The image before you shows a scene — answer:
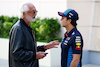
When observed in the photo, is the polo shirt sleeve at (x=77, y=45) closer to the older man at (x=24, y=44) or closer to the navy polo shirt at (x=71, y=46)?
the navy polo shirt at (x=71, y=46)

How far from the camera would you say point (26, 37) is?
4.53 meters

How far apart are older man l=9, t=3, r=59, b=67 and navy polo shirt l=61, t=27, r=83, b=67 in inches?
17.0

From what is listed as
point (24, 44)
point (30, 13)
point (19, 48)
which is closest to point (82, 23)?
point (30, 13)

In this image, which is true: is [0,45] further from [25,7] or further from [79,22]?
[25,7]

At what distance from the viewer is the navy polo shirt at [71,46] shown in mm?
4691

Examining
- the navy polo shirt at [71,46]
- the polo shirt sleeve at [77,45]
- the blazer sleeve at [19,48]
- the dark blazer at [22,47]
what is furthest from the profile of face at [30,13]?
the polo shirt sleeve at [77,45]

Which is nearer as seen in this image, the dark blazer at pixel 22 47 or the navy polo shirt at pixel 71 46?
the dark blazer at pixel 22 47

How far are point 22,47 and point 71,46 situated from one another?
88 cm

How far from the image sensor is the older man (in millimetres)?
4414

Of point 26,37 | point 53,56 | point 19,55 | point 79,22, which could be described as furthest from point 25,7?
point 79,22

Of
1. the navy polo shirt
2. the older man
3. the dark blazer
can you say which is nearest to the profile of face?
the older man

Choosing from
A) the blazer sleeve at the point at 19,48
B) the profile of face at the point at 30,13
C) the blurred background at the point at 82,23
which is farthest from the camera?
the blurred background at the point at 82,23

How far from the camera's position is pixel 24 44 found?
451cm

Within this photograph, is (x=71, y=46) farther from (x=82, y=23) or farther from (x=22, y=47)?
(x=82, y=23)
